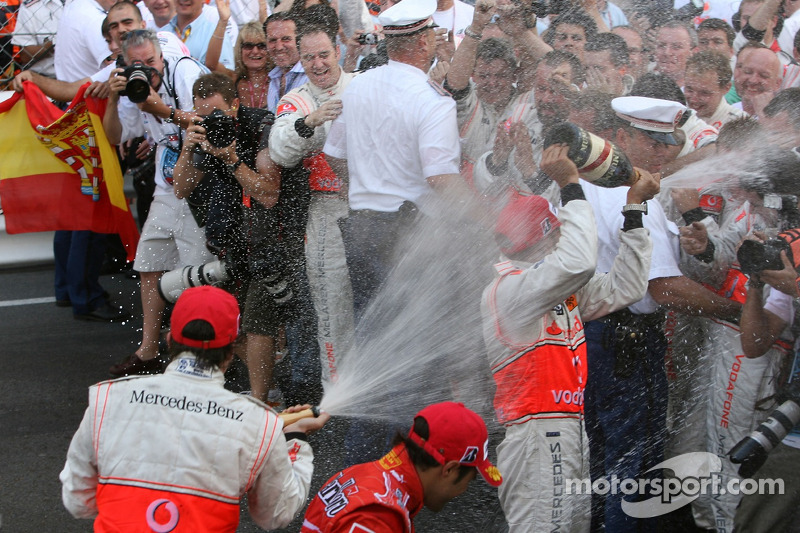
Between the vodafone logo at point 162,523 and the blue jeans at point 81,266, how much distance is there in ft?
15.3

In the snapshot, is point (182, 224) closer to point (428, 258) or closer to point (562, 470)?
point (428, 258)

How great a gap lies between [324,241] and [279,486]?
2.21 m

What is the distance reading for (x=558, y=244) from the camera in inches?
131

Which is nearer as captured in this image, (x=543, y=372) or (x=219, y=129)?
(x=543, y=372)

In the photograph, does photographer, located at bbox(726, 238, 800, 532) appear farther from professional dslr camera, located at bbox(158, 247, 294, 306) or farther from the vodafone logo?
professional dslr camera, located at bbox(158, 247, 294, 306)

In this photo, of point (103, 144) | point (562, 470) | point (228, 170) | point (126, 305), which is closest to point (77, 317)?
point (126, 305)

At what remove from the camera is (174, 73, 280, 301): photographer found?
16.8ft

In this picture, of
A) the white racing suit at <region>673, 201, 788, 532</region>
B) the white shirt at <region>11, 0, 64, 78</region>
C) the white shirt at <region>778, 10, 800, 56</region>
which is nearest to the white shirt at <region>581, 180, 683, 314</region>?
the white racing suit at <region>673, 201, 788, 532</region>

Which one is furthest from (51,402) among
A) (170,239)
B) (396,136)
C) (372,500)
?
(372,500)

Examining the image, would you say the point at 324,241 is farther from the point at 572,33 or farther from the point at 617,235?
the point at 572,33

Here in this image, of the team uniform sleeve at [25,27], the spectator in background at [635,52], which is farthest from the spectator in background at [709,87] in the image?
the team uniform sleeve at [25,27]

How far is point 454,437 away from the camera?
2783mm

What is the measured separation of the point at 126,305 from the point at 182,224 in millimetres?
1787

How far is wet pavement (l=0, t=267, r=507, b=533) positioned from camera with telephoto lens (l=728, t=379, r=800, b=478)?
3.54 feet
